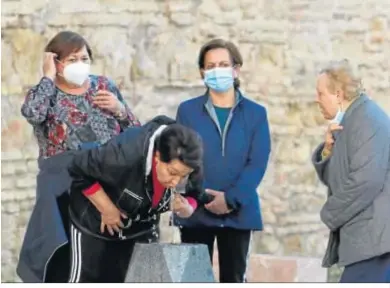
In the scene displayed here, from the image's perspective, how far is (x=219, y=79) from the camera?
7.40 meters

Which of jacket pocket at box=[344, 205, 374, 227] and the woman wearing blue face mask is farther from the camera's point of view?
the woman wearing blue face mask

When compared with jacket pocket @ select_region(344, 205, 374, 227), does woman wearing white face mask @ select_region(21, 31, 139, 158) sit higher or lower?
higher

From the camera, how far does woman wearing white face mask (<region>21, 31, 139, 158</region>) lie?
23.2 ft

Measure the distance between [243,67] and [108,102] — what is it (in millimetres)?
3067

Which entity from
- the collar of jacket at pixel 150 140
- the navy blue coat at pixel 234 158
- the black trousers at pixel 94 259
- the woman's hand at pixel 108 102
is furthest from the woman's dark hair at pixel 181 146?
the navy blue coat at pixel 234 158

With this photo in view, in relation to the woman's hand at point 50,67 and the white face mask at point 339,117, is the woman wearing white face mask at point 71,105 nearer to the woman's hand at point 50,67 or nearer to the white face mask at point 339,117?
the woman's hand at point 50,67

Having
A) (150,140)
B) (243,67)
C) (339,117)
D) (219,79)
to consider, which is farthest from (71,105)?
(243,67)

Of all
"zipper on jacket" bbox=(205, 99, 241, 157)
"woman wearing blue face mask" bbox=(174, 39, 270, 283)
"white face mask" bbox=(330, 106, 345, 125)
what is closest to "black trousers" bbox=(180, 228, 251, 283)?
"woman wearing blue face mask" bbox=(174, 39, 270, 283)

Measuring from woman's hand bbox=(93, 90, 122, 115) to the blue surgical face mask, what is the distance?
51cm

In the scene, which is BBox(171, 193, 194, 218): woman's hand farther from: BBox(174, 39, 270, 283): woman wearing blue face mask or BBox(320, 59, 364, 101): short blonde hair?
BBox(320, 59, 364, 101): short blonde hair

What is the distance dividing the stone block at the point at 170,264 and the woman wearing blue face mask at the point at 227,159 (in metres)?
1.05

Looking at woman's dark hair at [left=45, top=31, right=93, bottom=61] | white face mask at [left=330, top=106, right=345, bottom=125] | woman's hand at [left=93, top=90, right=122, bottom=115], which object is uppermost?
woman's dark hair at [left=45, top=31, right=93, bottom=61]
